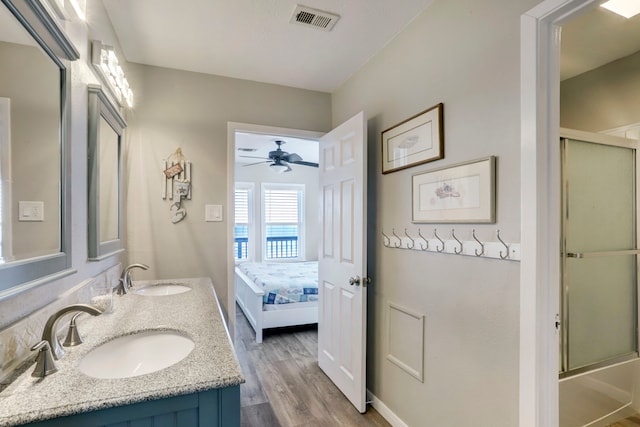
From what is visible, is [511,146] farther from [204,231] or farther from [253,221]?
[253,221]

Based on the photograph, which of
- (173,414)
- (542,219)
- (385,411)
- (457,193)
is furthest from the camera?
(385,411)

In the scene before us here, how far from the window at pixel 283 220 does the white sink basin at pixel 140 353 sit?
196 inches

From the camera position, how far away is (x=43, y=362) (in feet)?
2.93

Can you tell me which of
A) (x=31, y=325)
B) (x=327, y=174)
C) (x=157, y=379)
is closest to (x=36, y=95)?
(x=31, y=325)

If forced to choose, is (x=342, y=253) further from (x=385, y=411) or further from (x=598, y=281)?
(x=598, y=281)

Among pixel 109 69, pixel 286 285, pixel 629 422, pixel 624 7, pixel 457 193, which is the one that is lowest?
pixel 629 422

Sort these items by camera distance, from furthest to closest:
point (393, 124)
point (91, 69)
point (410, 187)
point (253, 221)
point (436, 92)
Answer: point (253, 221), point (393, 124), point (410, 187), point (436, 92), point (91, 69)

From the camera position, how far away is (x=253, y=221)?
625 cm

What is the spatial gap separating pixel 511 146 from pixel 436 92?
1.92 ft

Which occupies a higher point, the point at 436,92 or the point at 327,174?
the point at 436,92

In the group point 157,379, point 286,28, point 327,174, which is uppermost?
point 286,28

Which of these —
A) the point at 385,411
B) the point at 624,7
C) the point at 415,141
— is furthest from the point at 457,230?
the point at 624,7

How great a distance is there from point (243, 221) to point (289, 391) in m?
4.08

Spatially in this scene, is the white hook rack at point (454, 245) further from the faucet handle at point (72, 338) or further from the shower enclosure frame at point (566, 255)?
the faucet handle at point (72, 338)
